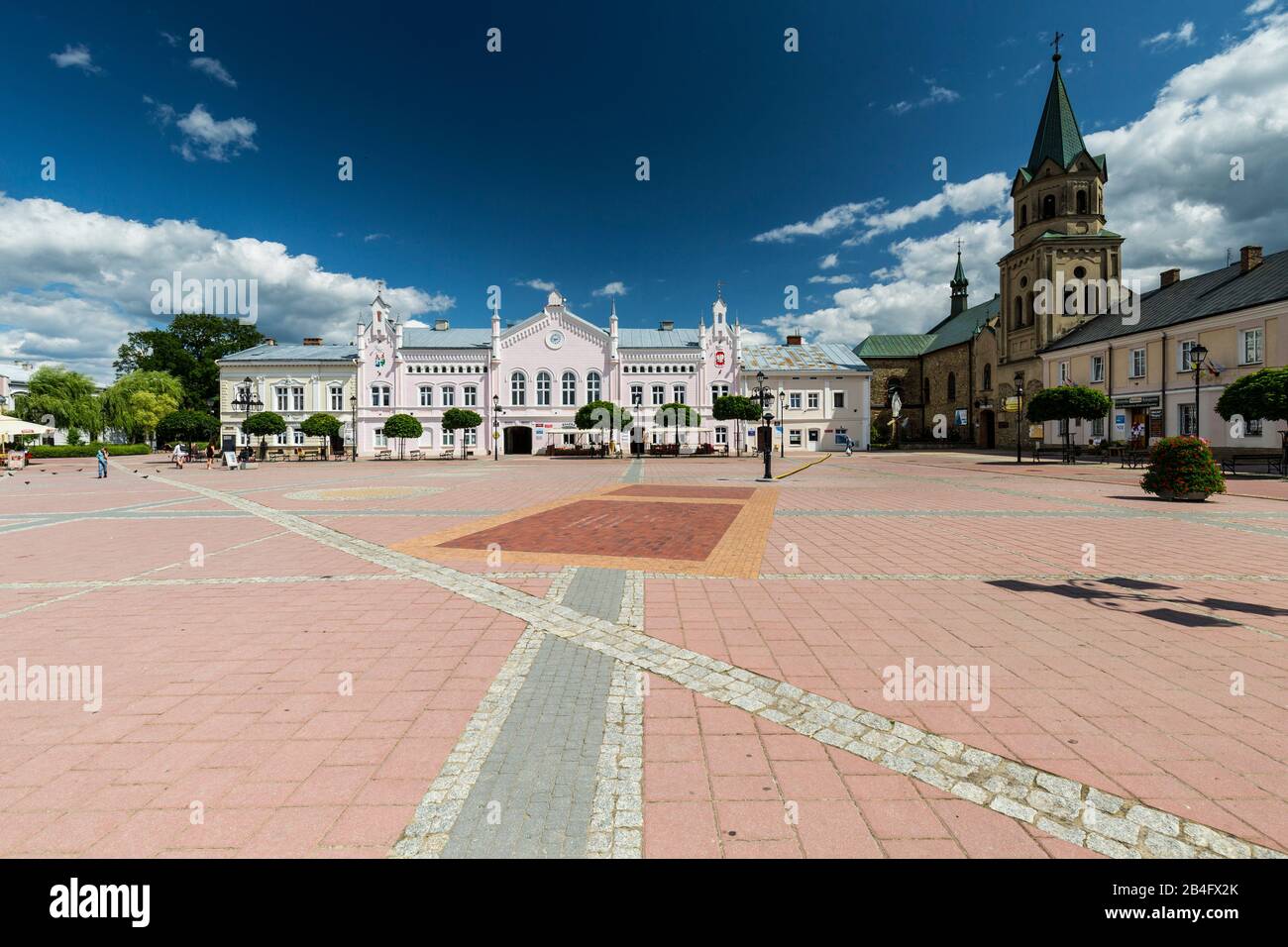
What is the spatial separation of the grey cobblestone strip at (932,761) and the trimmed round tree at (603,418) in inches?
1524

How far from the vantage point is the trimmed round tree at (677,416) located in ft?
155

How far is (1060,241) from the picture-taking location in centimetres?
4262

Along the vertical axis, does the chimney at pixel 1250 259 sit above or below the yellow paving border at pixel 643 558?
above

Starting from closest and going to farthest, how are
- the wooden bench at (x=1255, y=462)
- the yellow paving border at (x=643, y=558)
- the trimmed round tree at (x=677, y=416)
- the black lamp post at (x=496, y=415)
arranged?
1. the yellow paving border at (x=643, y=558)
2. the wooden bench at (x=1255, y=462)
3. the trimmed round tree at (x=677, y=416)
4. the black lamp post at (x=496, y=415)

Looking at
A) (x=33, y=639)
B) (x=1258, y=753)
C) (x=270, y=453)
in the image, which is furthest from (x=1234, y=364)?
(x=270, y=453)

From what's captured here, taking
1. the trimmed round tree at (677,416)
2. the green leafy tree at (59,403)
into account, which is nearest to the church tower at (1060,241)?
the trimmed round tree at (677,416)

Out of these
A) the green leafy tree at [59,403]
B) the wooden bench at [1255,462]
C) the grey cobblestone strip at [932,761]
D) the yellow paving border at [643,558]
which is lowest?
the grey cobblestone strip at [932,761]

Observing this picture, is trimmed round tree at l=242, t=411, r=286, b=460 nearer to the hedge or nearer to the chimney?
the hedge

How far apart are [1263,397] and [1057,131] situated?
3495 centimetres

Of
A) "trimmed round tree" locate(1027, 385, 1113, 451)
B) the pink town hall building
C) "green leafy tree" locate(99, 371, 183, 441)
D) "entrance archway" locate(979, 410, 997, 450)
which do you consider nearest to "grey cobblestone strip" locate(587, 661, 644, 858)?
"trimmed round tree" locate(1027, 385, 1113, 451)

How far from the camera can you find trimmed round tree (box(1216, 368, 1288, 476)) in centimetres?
2033

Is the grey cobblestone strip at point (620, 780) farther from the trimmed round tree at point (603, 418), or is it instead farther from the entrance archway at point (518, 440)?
the entrance archway at point (518, 440)
